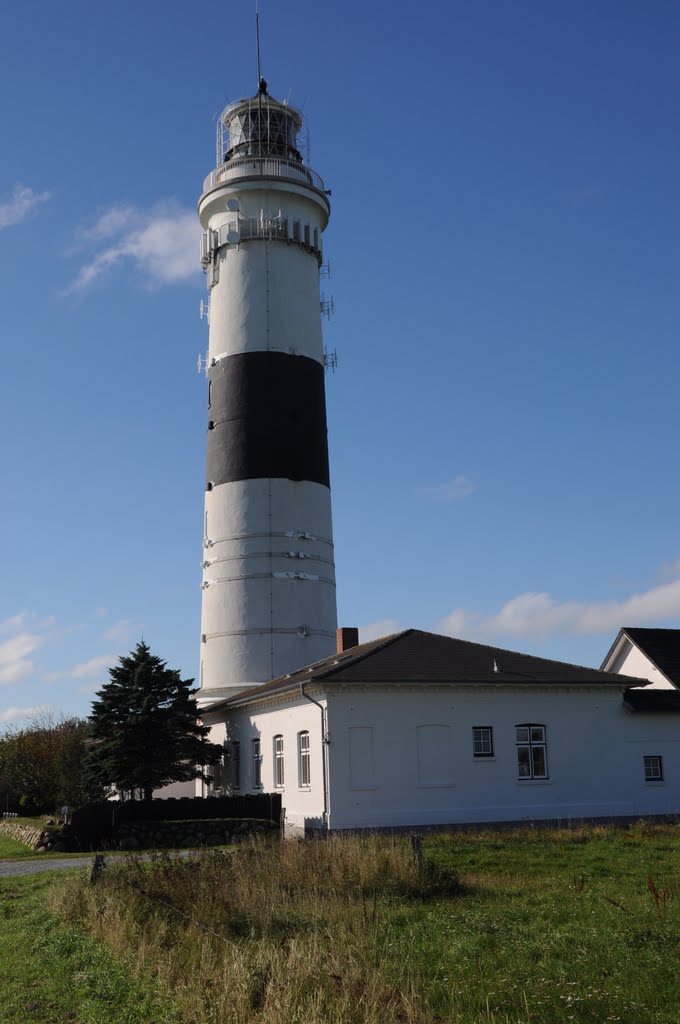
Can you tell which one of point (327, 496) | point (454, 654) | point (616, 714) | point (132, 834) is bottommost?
point (132, 834)

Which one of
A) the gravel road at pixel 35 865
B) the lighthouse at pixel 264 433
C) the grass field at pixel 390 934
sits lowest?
the gravel road at pixel 35 865

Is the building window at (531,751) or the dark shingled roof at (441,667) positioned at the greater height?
the dark shingled roof at (441,667)

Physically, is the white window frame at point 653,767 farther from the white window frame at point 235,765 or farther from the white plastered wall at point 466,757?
the white window frame at point 235,765

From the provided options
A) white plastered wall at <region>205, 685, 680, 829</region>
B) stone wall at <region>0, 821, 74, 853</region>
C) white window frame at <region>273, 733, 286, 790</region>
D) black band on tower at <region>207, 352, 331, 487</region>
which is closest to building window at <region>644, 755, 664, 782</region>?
white plastered wall at <region>205, 685, 680, 829</region>

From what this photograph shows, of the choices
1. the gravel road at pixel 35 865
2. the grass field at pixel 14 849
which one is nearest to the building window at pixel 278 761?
the gravel road at pixel 35 865

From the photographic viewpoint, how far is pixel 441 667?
90.6ft

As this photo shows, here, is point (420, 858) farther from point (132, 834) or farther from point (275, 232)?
point (275, 232)

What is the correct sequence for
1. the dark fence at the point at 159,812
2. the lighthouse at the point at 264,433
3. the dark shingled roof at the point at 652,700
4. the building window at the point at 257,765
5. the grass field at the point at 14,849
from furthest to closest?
the lighthouse at the point at 264,433
the building window at the point at 257,765
the dark shingled roof at the point at 652,700
the dark fence at the point at 159,812
the grass field at the point at 14,849

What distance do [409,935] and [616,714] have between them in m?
19.8

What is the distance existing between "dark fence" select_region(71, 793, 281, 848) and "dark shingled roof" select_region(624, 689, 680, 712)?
10.5 m

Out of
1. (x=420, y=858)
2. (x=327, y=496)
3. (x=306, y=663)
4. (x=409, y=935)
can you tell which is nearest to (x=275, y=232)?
(x=327, y=496)

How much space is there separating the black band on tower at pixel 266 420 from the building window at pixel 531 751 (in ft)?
45.3

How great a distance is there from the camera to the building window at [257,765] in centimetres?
3159

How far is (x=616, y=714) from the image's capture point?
2927cm
